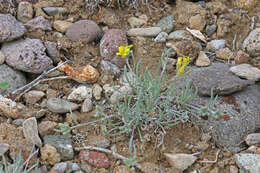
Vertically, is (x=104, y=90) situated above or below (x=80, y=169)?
above

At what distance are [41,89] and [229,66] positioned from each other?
169 cm

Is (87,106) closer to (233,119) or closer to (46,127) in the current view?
(46,127)

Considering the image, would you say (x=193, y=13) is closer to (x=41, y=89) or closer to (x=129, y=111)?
(x=129, y=111)

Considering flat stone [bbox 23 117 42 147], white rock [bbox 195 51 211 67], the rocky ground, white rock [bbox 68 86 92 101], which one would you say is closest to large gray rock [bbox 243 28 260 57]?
the rocky ground

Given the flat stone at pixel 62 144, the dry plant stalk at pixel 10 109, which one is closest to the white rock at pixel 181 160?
the flat stone at pixel 62 144

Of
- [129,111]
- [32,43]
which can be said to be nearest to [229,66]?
[129,111]

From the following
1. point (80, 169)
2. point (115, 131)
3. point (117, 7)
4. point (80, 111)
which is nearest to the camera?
point (80, 169)

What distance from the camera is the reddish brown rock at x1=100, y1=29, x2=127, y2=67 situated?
8.81 feet

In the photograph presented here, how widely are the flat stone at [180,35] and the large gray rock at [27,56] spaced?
1195mm

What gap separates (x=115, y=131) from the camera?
228cm

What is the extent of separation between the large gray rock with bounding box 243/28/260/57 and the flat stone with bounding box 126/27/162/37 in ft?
2.76

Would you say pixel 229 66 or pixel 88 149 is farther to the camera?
pixel 229 66

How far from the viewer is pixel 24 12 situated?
2943 millimetres

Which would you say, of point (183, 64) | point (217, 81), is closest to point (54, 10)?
point (183, 64)
